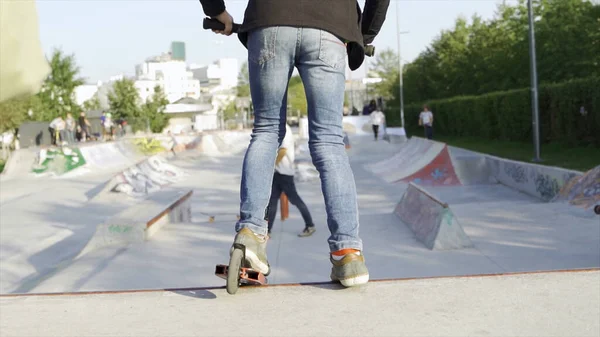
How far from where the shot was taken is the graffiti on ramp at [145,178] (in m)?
19.5

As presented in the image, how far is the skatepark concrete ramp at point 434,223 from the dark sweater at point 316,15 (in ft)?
18.6

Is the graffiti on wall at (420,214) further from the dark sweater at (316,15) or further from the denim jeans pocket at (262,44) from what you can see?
the denim jeans pocket at (262,44)

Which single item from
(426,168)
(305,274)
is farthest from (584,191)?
(426,168)

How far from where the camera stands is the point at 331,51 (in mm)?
3359

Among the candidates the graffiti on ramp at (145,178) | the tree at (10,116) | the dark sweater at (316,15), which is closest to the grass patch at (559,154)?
the graffiti on ramp at (145,178)

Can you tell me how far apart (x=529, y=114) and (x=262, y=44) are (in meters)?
26.0

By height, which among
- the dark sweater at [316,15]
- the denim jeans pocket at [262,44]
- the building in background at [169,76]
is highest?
the building in background at [169,76]

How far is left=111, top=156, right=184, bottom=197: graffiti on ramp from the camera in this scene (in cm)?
1952

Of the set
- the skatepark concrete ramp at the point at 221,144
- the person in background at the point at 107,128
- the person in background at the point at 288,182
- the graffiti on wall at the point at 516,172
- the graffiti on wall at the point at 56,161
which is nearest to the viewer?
the person in background at the point at 288,182

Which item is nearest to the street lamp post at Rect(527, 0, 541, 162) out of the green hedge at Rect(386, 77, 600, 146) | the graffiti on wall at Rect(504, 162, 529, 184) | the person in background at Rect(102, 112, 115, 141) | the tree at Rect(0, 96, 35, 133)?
the graffiti on wall at Rect(504, 162, 529, 184)

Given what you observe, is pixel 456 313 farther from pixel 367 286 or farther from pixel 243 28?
pixel 243 28

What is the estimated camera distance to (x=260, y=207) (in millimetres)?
3404

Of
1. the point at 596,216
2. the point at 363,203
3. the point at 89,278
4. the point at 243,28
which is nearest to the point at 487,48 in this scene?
the point at 363,203

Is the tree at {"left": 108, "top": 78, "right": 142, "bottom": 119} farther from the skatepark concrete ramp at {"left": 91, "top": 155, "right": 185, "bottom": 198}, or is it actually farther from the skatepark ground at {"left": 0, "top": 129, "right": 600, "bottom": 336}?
the skatepark ground at {"left": 0, "top": 129, "right": 600, "bottom": 336}
